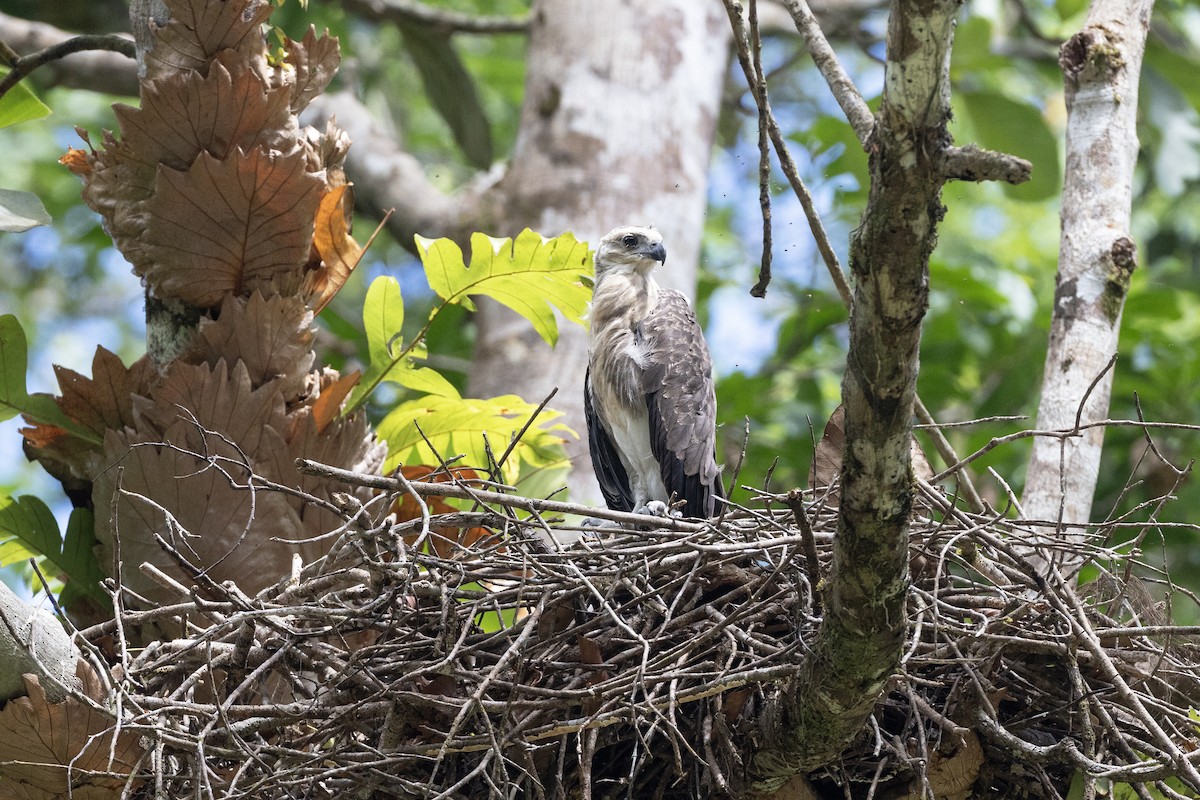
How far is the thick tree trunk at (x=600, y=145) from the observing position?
5316 millimetres

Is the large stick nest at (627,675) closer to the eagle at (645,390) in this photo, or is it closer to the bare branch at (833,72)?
the bare branch at (833,72)

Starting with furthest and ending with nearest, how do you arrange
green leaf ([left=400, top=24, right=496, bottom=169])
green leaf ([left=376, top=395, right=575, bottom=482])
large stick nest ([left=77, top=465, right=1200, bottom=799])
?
green leaf ([left=400, top=24, right=496, bottom=169]) → green leaf ([left=376, top=395, right=575, bottom=482]) → large stick nest ([left=77, top=465, right=1200, bottom=799])

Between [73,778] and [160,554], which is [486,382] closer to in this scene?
[160,554]

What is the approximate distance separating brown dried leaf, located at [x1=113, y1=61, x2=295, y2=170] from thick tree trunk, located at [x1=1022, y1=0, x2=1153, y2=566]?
2545 millimetres

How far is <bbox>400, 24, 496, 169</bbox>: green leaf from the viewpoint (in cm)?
704

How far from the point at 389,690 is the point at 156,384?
1.35 meters

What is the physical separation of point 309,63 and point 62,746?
2.09 metres

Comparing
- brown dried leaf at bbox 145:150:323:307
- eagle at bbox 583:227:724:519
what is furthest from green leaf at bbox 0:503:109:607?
eagle at bbox 583:227:724:519

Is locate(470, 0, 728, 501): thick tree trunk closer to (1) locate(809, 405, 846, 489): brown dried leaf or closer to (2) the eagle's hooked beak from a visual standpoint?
(2) the eagle's hooked beak

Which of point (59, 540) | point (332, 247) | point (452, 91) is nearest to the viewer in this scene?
point (59, 540)

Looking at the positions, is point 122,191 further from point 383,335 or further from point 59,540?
point 59,540

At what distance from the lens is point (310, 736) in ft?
9.22

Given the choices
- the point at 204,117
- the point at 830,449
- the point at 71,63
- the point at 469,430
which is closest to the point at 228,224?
the point at 204,117

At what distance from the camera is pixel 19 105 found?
145 inches
